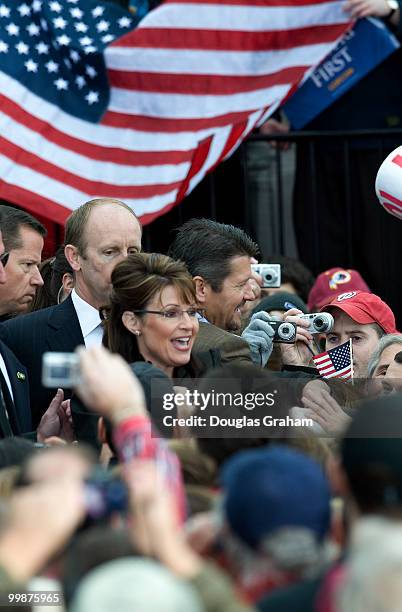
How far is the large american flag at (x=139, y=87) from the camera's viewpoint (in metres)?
7.68

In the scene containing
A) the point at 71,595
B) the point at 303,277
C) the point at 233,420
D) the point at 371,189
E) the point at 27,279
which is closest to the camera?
the point at 71,595

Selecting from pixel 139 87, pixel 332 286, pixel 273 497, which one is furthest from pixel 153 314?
pixel 139 87

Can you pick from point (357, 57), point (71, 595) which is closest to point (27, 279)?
point (357, 57)

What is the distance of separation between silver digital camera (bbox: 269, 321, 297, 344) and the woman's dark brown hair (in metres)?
0.75

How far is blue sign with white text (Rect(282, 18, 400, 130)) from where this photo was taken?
26.2 feet

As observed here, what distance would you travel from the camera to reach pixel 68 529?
282cm

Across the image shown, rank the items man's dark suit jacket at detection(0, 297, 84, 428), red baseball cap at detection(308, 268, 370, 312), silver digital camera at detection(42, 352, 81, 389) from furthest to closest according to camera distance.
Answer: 1. red baseball cap at detection(308, 268, 370, 312)
2. man's dark suit jacket at detection(0, 297, 84, 428)
3. silver digital camera at detection(42, 352, 81, 389)

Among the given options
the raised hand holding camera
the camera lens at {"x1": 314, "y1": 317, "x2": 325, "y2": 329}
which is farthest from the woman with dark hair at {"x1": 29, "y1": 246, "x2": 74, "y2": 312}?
the camera lens at {"x1": 314, "y1": 317, "x2": 325, "y2": 329}

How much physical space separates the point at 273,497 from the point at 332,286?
464 cm

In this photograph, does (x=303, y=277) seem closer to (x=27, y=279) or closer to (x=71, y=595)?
(x=27, y=279)

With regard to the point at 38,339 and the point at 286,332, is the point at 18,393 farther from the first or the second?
the point at 286,332

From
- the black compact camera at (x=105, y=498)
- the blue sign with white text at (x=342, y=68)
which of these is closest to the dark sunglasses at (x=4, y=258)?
the blue sign with white text at (x=342, y=68)

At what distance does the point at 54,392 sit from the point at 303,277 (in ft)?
8.62

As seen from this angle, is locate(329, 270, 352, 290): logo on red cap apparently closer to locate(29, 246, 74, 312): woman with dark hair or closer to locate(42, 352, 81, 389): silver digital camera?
locate(29, 246, 74, 312): woman with dark hair
